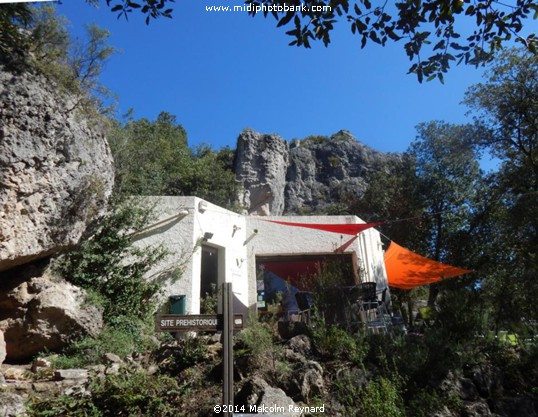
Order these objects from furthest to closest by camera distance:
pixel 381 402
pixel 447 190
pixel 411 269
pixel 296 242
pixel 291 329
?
1. pixel 447 190
2. pixel 411 269
3. pixel 296 242
4. pixel 291 329
5. pixel 381 402

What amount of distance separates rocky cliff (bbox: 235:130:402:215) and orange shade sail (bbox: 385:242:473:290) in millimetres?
8748

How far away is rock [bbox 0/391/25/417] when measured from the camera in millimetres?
3619

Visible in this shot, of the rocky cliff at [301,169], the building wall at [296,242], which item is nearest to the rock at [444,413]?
the building wall at [296,242]

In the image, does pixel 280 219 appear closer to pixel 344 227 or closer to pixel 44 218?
pixel 344 227

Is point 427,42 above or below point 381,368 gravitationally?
above

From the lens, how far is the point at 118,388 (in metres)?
4.09

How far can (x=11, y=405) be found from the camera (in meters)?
3.71

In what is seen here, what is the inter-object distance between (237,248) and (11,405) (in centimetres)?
597

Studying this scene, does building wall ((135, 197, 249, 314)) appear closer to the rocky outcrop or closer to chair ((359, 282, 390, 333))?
the rocky outcrop

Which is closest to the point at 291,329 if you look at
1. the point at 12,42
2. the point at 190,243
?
the point at 190,243

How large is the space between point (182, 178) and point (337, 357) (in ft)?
36.0

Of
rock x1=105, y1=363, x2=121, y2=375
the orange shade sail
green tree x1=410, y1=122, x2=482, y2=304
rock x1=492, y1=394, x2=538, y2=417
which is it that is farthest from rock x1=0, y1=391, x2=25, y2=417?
green tree x1=410, y1=122, x2=482, y2=304

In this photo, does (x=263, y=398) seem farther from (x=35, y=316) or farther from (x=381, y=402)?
(x=35, y=316)

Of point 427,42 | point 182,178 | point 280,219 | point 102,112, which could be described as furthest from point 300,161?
point 427,42
